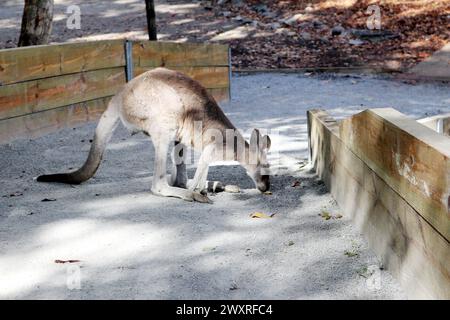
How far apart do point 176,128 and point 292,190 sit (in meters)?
0.93

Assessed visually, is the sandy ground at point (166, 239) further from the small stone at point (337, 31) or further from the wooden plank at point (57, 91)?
the small stone at point (337, 31)

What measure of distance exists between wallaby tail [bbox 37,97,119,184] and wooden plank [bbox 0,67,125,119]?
1791mm

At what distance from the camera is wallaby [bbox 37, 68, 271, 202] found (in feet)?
15.3

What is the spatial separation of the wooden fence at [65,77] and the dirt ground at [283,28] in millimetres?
4420

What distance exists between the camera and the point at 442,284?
249cm

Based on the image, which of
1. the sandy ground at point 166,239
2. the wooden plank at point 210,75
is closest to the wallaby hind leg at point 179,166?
the sandy ground at point 166,239

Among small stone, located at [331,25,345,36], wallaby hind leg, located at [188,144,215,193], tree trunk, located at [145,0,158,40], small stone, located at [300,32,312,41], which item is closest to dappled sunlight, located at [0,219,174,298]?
wallaby hind leg, located at [188,144,215,193]

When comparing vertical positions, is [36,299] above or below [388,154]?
below

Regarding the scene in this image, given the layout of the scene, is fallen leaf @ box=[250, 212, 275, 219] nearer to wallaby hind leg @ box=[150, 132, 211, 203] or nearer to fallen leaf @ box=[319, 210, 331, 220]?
fallen leaf @ box=[319, 210, 331, 220]

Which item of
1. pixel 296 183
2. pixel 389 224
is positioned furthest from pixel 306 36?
pixel 389 224

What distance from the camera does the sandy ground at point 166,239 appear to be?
10.1 feet

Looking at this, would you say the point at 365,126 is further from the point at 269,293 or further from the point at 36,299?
the point at 36,299
